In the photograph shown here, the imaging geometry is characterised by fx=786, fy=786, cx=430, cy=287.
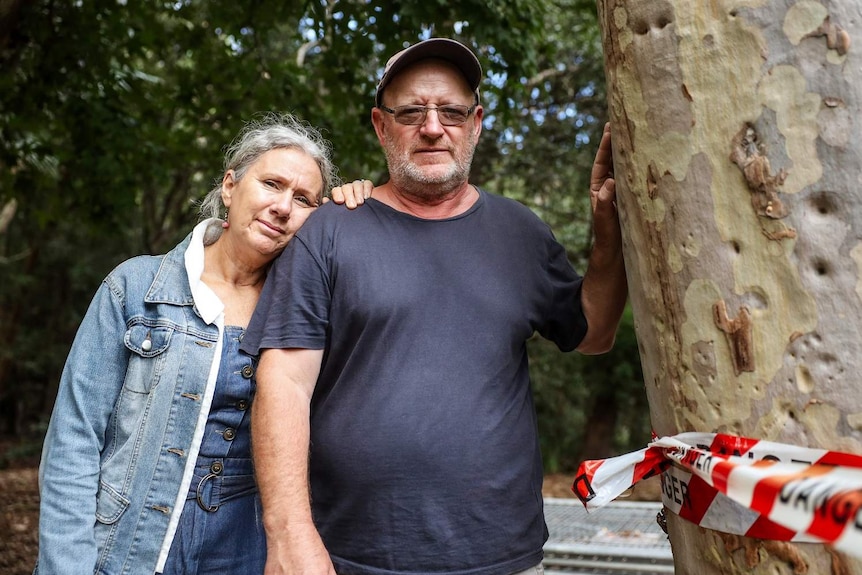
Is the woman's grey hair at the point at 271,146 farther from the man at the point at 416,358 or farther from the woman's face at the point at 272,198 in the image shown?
the man at the point at 416,358

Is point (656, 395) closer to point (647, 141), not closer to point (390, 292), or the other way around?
point (647, 141)

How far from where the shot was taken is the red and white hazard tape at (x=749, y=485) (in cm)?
128

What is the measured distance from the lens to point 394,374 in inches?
92.4

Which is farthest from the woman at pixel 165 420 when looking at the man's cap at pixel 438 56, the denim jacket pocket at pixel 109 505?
the man's cap at pixel 438 56

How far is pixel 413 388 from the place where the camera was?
233cm

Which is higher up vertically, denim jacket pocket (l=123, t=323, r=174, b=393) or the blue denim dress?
denim jacket pocket (l=123, t=323, r=174, b=393)

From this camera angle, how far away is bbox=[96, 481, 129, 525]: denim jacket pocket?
7.55 feet

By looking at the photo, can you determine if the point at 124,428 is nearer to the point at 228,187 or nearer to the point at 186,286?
the point at 186,286

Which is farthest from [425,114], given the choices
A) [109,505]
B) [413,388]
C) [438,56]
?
[109,505]

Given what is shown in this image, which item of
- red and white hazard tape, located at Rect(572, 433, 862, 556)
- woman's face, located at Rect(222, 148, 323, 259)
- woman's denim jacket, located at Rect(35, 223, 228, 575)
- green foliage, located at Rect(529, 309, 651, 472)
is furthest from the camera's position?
green foliage, located at Rect(529, 309, 651, 472)

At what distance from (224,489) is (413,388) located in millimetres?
685

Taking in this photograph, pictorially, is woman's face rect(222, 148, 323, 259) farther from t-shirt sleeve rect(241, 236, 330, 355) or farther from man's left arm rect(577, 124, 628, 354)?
man's left arm rect(577, 124, 628, 354)

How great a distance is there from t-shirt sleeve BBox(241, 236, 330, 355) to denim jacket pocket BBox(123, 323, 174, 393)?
251 millimetres

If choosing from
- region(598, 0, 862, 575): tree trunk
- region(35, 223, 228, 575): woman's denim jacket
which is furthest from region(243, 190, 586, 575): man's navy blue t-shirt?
region(598, 0, 862, 575): tree trunk
